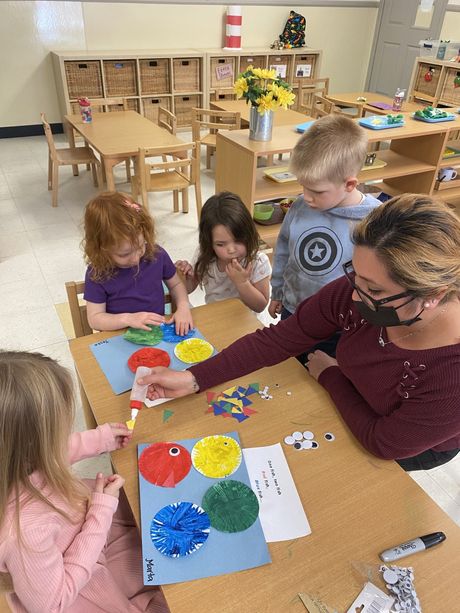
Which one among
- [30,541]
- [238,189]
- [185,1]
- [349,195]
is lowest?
[238,189]

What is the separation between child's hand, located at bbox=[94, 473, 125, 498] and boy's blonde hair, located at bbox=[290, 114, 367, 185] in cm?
108

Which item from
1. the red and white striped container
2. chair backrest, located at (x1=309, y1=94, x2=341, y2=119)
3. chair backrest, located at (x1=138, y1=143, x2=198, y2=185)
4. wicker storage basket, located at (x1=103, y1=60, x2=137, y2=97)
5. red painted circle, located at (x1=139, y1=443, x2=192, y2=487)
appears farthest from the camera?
the red and white striped container

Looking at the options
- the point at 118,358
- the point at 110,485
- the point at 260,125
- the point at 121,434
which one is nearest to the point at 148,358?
the point at 118,358

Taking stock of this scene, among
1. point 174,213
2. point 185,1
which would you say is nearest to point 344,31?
point 185,1

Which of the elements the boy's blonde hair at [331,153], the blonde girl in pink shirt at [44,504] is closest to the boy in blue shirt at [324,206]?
the boy's blonde hair at [331,153]

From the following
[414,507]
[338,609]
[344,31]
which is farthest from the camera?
[344,31]

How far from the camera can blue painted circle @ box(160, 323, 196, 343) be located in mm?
1403

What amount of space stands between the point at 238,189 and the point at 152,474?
2238mm

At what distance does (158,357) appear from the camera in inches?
51.7

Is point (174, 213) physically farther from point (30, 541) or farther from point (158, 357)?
point (30, 541)

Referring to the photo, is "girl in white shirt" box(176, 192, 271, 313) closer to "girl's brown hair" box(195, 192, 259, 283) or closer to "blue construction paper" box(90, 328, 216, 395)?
"girl's brown hair" box(195, 192, 259, 283)

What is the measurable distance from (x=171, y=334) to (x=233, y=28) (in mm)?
5753

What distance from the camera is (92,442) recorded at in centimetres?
104

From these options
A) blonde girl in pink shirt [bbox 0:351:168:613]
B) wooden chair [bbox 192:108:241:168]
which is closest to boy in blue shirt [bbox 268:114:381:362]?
blonde girl in pink shirt [bbox 0:351:168:613]
